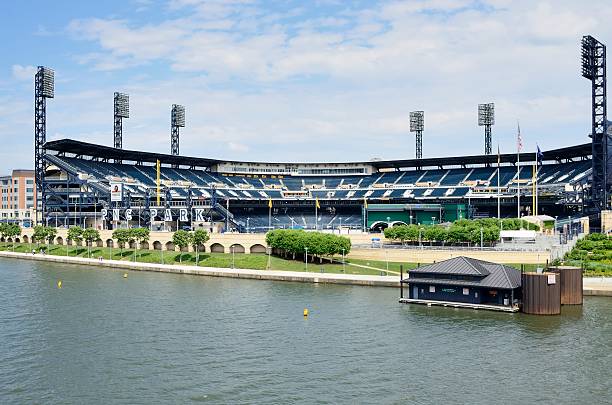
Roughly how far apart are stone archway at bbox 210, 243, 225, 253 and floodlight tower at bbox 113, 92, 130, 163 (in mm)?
76654

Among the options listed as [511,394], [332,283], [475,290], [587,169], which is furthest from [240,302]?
[587,169]

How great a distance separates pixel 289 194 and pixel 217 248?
75.3m

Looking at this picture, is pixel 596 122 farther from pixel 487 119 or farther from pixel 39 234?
pixel 39 234

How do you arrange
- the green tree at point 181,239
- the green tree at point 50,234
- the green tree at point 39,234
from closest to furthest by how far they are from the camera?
the green tree at point 181,239
the green tree at point 39,234
the green tree at point 50,234

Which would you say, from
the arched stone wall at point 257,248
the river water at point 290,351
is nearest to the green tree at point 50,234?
the arched stone wall at point 257,248

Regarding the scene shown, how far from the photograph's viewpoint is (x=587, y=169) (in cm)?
15550

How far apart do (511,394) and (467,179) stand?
468ft

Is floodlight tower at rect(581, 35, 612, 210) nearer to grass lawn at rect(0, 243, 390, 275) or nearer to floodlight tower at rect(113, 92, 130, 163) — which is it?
grass lawn at rect(0, 243, 390, 275)

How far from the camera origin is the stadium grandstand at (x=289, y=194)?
15362 centimetres

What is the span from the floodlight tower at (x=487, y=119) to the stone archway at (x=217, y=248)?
100 metres

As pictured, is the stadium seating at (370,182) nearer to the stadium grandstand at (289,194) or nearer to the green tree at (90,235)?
the stadium grandstand at (289,194)

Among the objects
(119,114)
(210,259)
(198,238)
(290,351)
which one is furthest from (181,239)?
(119,114)

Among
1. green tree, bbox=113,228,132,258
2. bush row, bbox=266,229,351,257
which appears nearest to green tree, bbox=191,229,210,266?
bush row, bbox=266,229,351,257

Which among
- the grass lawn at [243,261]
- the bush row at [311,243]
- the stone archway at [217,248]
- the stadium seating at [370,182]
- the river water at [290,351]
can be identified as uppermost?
the stadium seating at [370,182]
